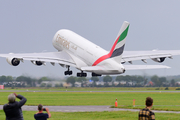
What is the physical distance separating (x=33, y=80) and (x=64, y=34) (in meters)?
17.8

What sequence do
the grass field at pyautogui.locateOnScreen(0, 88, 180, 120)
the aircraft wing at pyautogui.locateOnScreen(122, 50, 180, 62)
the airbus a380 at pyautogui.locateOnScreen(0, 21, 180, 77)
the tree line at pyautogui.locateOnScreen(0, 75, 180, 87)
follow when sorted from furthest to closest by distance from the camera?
the tree line at pyautogui.locateOnScreen(0, 75, 180, 87) < the aircraft wing at pyautogui.locateOnScreen(122, 50, 180, 62) < the airbus a380 at pyautogui.locateOnScreen(0, 21, 180, 77) < the grass field at pyautogui.locateOnScreen(0, 88, 180, 120)

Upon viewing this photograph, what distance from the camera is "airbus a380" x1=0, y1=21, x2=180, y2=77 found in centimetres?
5072

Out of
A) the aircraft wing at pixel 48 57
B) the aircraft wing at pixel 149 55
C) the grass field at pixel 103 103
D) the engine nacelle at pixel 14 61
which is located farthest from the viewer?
the aircraft wing at pixel 48 57

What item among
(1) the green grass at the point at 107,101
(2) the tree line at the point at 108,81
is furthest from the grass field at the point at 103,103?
(2) the tree line at the point at 108,81

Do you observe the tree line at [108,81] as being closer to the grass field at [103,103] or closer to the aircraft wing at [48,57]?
the grass field at [103,103]

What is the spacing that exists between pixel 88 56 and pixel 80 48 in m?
4.27

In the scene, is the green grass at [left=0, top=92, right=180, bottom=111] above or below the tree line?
below

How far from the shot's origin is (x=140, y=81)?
103125 millimetres

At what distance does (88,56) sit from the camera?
59375 millimetres

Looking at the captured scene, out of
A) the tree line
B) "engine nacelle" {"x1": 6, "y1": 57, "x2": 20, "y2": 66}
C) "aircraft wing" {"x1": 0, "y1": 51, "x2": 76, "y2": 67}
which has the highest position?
"aircraft wing" {"x1": 0, "y1": 51, "x2": 76, "y2": 67}

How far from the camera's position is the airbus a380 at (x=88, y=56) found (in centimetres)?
5072

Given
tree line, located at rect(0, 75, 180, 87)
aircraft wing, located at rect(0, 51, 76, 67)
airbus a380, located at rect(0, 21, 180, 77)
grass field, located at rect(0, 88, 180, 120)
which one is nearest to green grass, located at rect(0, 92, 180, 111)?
grass field, located at rect(0, 88, 180, 120)

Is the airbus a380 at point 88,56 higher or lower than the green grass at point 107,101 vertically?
higher

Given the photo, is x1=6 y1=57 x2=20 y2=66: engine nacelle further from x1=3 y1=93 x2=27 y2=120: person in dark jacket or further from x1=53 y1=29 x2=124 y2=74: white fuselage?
x1=3 y1=93 x2=27 y2=120: person in dark jacket
